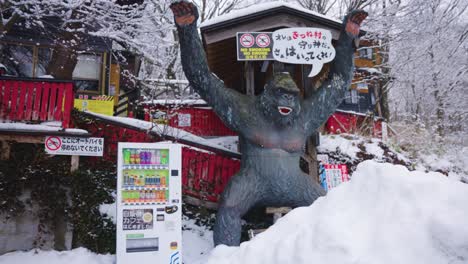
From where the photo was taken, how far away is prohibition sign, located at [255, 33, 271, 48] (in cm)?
607

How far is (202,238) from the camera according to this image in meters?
6.01

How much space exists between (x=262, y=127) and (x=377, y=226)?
12.2 feet

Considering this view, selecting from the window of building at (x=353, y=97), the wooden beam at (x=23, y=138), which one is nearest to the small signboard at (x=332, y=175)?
the wooden beam at (x=23, y=138)

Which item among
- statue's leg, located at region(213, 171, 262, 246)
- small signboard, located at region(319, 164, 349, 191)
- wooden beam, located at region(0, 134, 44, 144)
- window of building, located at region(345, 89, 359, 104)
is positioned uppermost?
window of building, located at region(345, 89, 359, 104)

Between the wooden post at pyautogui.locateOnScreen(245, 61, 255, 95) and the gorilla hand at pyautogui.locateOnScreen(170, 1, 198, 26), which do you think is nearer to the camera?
the gorilla hand at pyautogui.locateOnScreen(170, 1, 198, 26)

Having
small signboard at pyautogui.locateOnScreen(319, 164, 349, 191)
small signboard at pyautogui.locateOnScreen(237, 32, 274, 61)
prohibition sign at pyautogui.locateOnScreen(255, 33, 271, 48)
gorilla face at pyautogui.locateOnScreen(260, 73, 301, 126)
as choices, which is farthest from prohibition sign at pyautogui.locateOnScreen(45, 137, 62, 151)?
small signboard at pyautogui.locateOnScreen(319, 164, 349, 191)

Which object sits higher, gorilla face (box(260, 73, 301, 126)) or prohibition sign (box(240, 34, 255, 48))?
prohibition sign (box(240, 34, 255, 48))

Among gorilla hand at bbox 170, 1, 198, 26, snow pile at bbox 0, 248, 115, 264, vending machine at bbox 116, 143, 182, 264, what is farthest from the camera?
gorilla hand at bbox 170, 1, 198, 26

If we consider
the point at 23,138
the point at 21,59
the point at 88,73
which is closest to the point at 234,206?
the point at 23,138

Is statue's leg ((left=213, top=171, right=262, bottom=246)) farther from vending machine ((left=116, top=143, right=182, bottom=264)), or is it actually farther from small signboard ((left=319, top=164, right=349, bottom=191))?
small signboard ((left=319, top=164, right=349, bottom=191))

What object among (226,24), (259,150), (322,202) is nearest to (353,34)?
(226,24)

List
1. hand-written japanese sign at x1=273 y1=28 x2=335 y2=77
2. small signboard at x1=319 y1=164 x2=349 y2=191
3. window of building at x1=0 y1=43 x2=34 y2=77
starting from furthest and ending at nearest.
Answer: window of building at x1=0 y1=43 x2=34 y2=77, small signboard at x1=319 y1=164 x2=349 y2=191, hand-written japanese sign at x1=273 y1=28 x2=335 y2=77

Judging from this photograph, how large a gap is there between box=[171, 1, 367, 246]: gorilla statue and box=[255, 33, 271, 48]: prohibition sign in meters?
0.68

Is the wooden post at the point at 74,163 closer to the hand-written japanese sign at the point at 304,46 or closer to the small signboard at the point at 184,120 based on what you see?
the hand-written japanese sign at the point at 304,46
